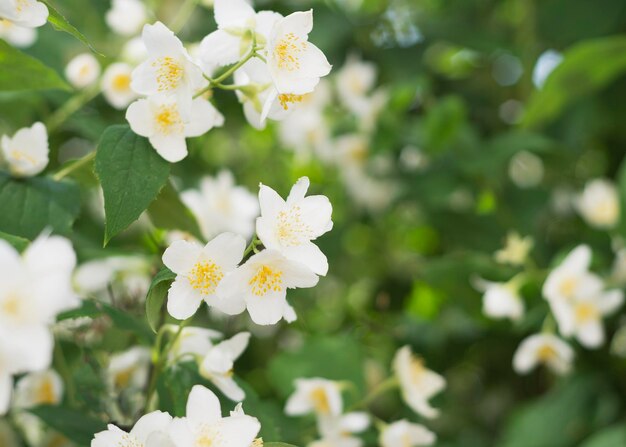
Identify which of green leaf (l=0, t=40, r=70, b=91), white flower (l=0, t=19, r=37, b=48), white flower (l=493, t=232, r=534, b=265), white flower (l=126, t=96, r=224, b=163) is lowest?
white flower (l=126, t=96, r=224, b=163)

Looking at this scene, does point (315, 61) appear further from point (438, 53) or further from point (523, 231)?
point (438, 53)

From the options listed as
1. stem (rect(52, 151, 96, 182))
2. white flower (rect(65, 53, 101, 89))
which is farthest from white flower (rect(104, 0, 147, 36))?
stem (rect(52, 151, 96, 182))


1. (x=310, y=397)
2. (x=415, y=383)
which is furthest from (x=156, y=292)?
(x=415, y=383)

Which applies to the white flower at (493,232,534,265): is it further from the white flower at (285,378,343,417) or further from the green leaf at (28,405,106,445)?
the green leaf at (28,405,106,445)

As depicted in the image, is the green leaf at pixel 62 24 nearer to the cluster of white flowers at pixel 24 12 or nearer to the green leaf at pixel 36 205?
the cluster of white flowers at pixel 24 12

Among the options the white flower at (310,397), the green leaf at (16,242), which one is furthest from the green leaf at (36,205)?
the white flower at (310,397)

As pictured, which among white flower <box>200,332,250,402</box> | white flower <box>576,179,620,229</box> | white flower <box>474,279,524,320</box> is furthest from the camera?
white flower <box>576,179,620,229</box>

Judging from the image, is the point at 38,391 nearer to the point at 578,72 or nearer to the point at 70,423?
the point at 70,423
